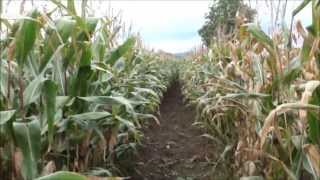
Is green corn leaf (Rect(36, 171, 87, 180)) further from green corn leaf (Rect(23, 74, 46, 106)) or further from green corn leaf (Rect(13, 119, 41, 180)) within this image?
green corn leaf (Rect(23, 74, 46, 106))

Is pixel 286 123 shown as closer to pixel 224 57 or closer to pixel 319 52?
pixel 319 52

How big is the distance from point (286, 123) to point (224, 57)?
2381 millimetres

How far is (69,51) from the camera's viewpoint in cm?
263

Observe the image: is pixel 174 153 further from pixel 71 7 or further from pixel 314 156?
pixel 314 156

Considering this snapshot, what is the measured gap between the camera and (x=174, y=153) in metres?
5.11

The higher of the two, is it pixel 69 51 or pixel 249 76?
pixel 69 51

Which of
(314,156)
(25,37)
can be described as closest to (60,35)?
(25,37)

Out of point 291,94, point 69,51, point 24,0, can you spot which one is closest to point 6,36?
point 24,0

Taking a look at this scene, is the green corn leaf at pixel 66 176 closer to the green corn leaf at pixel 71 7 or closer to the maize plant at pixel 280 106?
the maize plant at pixel 280 106

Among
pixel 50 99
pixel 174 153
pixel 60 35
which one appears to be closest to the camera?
pixel 50 99

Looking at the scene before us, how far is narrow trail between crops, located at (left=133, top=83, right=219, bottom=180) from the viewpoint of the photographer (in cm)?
420

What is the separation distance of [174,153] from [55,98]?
10.0 ft

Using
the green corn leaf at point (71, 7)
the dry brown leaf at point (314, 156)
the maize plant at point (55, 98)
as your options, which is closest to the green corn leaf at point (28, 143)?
the maize plant at point (55, 98)

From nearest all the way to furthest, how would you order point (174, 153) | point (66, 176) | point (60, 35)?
point (66, 176)
point (60, 35)
point (174, 153)
